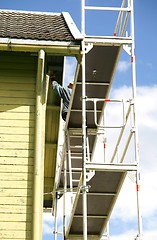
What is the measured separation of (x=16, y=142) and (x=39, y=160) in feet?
1.90

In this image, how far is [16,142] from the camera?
9930 millimetres

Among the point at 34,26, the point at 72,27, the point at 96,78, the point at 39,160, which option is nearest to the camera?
the point at 39,160

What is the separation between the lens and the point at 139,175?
31.7ft

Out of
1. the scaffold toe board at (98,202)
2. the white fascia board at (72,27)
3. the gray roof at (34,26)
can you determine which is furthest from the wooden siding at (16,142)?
the scaffold toe board at (98,202)

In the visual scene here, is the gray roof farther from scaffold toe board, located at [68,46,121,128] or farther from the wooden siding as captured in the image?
scaffold toe board, located at [68,46,121,128]

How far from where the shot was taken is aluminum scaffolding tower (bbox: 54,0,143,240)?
9742 millimetres

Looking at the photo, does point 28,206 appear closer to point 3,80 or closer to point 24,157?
point 24,157

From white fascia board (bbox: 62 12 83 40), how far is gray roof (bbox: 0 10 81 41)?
0.05 m

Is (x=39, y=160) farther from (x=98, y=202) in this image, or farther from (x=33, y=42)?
(x=98, y=202)

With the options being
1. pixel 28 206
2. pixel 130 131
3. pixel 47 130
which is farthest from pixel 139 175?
pixel 47 130

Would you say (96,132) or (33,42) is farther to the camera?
(96,132)

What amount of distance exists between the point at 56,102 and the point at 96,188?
2832mm

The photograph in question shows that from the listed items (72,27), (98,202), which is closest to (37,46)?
(72,27)

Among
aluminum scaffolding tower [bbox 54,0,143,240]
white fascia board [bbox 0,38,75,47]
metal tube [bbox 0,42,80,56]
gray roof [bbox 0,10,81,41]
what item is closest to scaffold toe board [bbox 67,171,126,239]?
aluminum scaffolding tower [bbox 54,0,143,240]
